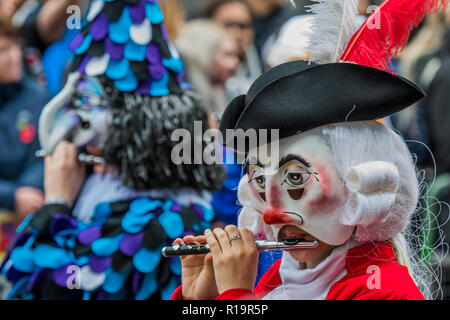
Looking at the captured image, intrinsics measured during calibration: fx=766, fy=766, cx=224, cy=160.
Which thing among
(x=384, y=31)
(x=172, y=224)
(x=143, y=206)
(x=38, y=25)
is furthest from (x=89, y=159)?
(x=38, y=25)

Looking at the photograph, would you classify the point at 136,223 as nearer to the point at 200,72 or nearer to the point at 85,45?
the point at 85,45

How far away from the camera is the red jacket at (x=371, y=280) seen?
4.31 ft

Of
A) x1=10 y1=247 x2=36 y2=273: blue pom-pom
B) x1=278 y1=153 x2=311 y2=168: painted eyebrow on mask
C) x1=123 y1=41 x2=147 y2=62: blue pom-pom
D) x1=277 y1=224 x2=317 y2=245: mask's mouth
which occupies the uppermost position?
x1=123 y1=41 x2=147 y2=62: blue pom-pom

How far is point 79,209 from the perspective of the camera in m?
2.14

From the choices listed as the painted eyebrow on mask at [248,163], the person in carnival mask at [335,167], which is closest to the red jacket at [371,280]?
the person in carnival mask at [335,167]

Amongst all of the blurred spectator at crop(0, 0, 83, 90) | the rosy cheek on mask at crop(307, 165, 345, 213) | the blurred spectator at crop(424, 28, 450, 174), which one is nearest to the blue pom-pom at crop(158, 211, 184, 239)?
the rosy cheek on mask at crop(307, 165, 345, 213)

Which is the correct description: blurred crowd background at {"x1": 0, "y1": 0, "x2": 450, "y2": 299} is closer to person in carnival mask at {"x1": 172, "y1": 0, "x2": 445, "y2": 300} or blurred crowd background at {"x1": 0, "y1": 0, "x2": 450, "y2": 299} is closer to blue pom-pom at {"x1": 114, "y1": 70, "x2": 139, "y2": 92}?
blue pom-pom at {"x1": 114, "y1": 70, "x2": 139, "y2": 92}

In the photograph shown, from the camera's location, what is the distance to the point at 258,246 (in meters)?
1.40

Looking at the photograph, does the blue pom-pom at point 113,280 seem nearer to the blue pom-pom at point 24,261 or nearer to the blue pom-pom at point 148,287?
the blue pom-pom at point 148,287

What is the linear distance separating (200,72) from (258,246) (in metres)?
2.42

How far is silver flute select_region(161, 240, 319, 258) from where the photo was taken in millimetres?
1378

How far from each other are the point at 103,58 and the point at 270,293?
2.91 feet

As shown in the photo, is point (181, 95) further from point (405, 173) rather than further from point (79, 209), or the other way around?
point (405, 173)
